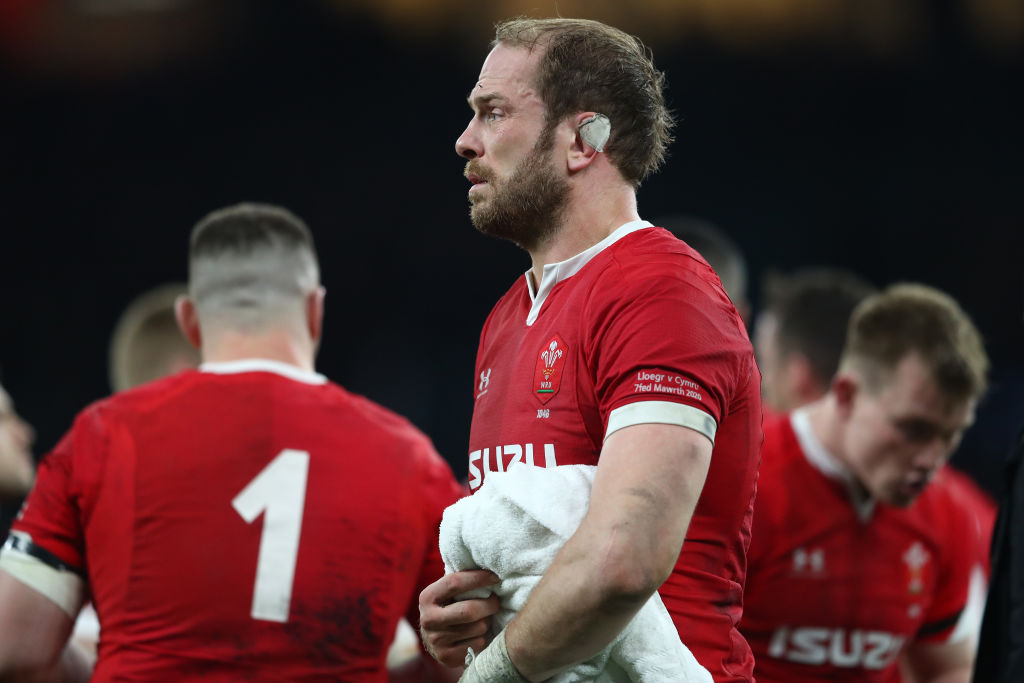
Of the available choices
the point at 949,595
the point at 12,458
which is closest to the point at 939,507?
the point at 949,595

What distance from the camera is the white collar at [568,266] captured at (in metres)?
2.12

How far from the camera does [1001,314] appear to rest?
1034cm

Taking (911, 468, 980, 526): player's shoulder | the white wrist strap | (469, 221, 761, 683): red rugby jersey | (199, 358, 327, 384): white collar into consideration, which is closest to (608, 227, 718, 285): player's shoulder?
(469, 221, 761, 683): red rugby jersey

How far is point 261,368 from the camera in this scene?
3.04 meters

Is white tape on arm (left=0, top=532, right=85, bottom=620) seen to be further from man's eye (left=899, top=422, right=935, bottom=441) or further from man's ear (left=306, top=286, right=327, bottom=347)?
man's eye (left=899, top=422, right=935, bottom=441)

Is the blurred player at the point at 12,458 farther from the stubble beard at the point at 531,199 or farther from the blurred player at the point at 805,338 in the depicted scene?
the blurred player at the point at 805,338

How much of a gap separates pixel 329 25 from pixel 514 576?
34.0 feet

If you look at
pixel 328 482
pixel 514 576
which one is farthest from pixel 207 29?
pixel 514 576

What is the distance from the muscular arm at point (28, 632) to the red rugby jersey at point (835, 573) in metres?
1.97

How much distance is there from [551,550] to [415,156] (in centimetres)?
975

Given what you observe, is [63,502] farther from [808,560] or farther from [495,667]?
[808,560]

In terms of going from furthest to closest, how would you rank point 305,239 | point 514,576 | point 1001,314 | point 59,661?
point 1001,314 < point 305,239 < point 59,661 < point 514,576

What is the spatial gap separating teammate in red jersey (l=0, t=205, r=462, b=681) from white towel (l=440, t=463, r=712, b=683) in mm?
1050

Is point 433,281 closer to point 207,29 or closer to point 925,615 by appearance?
point 207,29
